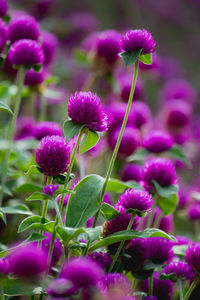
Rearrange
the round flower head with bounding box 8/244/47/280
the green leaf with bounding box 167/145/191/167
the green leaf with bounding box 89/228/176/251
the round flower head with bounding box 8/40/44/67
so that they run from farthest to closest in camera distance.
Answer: the green leaf with bounding box 167/145/191/167 < the round flower head with bounding box 8/40/44/67 < the green leaf with bounding box 89/228/176/251 < the round flower head with bounding box 8/244/47/280

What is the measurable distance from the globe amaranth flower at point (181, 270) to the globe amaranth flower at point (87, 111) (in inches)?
10.9

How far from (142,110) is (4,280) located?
1.06 meters

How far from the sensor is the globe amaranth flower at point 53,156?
0.79 m

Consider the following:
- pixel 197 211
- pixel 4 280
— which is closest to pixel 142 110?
pixel 197 211

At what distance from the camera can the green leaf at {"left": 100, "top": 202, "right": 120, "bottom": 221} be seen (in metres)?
0.83

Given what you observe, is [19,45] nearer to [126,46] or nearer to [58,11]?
[126,46]

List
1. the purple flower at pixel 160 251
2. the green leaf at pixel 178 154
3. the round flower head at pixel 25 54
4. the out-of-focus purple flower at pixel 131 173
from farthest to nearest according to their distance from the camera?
1. the out-of-focus purple flower at pixel 131 173
2. the green leaf at pixel 178 154
3. the round flower head at pixel 25 54
4. the purple flower at pixel 160 251

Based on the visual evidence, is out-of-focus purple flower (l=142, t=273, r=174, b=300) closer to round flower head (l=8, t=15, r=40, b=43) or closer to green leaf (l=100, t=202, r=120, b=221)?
green leaf (l=100, t=202, r=120, b=221)

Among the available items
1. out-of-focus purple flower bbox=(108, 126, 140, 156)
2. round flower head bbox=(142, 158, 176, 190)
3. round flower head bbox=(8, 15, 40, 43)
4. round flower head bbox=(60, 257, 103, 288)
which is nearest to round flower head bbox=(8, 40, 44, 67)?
round flower head bbox=(8, 15, 40, 43)

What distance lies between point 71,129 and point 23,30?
1.28 feet

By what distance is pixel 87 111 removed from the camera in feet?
2.65

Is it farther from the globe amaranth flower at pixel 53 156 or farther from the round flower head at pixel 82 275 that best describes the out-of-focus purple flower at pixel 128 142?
the round flower head at pixel 82 275

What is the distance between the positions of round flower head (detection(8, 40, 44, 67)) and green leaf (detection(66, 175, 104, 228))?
310 mm

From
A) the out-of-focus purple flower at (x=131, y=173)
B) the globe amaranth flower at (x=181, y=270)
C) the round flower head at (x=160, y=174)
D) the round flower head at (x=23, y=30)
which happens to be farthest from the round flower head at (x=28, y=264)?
the out-of-focus purple flower at (x=131, y=173)
